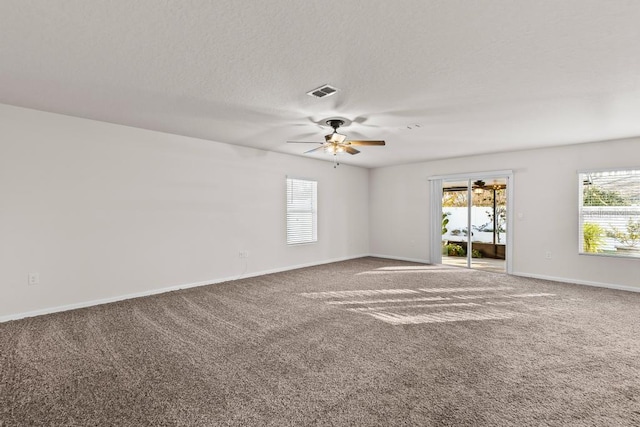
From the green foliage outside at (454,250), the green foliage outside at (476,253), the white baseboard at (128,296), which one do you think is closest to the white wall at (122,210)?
the white baseboard at (128,296)

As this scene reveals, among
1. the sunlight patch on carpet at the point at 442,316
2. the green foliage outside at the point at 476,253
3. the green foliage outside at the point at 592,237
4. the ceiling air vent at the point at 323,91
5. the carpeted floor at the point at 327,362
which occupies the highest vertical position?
the ceiling air vent at the point at 323,91

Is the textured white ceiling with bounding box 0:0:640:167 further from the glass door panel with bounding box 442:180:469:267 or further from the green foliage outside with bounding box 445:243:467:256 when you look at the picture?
the green foliage outside with bounding box 445:243:467:256

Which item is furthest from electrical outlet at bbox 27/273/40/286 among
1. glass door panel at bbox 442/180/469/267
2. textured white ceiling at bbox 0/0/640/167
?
glass door panel at bbox 442/180/469/267

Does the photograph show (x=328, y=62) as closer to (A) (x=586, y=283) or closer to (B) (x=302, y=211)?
(B) (x=302, y=211)

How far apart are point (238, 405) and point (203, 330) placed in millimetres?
1452

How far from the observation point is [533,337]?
3.12m

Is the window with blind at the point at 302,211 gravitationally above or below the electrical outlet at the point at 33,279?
above

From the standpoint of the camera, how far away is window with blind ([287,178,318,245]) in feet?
21.8

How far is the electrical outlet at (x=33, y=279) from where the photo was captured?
12.1ft

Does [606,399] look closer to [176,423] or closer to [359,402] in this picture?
[359,402]

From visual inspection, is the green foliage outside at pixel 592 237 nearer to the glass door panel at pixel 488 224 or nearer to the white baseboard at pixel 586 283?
the white baseboard at pixel 586 283

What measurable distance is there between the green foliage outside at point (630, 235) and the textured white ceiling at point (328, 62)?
1692mm

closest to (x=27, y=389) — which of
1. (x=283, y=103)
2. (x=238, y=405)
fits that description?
(x=238, y=405)

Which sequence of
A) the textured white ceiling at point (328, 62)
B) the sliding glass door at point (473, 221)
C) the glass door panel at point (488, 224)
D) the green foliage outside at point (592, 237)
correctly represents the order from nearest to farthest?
the textured white ceiling at point (328, 62), the green foliage outside at point (592, 237), the sliding glass door at point (473, 221), the glass door panel at point (488, 224)
